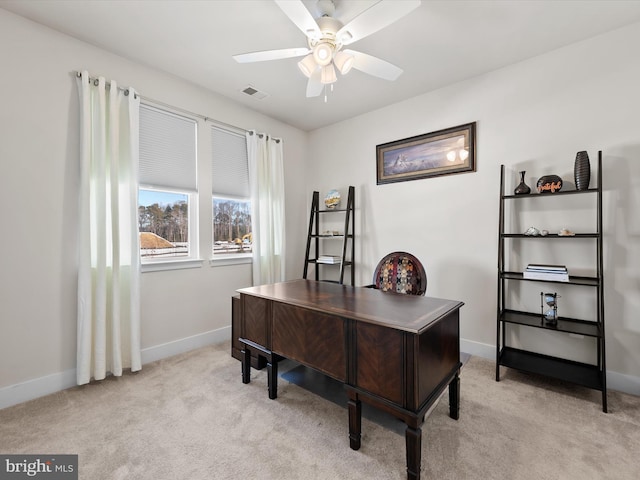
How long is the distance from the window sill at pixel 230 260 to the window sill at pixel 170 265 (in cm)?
17

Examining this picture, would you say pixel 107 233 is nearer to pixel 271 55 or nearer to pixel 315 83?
pixel 271 55

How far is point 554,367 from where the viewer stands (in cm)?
232

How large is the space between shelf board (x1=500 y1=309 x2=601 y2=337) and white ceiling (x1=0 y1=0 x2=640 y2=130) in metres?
2.28

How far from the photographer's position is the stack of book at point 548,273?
2.20 meters

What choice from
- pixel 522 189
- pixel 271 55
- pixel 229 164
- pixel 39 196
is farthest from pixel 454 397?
pixel 39 196

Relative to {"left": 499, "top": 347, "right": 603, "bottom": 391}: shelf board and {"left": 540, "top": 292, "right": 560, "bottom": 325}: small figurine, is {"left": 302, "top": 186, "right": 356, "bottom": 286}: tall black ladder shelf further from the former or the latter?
{"left": 540, "top": 292, "right": 560, "bottom": 325}: small figurine

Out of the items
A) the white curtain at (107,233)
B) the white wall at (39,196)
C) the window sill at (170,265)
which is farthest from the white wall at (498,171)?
the white wall at (39,196)

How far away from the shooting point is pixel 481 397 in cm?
214

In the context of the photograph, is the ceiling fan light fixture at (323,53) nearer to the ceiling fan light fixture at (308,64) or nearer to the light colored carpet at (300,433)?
the ceiling fan light fixture at (308,64)

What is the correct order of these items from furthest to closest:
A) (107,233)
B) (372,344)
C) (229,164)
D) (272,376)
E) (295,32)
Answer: (229,164) < (107,233) < (295,32) < (272,376) < (372,344)

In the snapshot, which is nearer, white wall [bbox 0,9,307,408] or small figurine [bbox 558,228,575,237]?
white wall [bbox 0,9,307,408]

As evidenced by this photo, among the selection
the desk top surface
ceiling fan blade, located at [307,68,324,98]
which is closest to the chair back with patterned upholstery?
the desk top surface

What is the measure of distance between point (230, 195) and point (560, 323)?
136 inches

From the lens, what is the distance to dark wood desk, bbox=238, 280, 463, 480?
1.37 m
